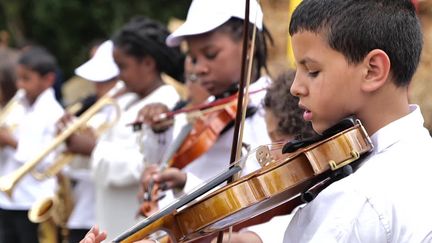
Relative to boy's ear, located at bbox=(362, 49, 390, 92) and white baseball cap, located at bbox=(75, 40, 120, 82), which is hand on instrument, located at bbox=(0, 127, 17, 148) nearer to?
white baseball cap, located at bbox=(75, 40, 120, 82)

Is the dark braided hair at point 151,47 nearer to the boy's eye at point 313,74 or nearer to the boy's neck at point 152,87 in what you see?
the boy's neck at point 152,87

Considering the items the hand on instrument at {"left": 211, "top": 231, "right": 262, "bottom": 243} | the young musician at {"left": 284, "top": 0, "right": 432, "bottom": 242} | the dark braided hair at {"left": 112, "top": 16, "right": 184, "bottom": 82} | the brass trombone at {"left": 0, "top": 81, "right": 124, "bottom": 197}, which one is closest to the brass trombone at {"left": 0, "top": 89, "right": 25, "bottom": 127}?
the brass trombone at {"left": 0, "top": 81, "right": 124, "bottom": 197}

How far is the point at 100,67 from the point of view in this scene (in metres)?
5.00

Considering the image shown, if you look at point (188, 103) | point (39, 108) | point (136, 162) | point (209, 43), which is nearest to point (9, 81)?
point (39, 108)

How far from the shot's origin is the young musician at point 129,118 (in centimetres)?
449

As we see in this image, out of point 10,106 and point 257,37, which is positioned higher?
point 10,106

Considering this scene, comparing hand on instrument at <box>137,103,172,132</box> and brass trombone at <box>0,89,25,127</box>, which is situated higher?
brass trombone at <box>0,89,25,127</box>

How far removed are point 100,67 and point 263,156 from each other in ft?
10.7

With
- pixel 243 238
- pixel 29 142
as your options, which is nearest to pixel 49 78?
pixel 29 142

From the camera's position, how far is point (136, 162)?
4.45m

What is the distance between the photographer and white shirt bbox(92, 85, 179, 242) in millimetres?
4461

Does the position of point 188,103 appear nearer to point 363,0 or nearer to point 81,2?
point 363,0

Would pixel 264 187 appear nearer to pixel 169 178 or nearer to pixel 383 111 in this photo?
pixel 383 111

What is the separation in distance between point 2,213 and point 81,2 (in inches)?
250
